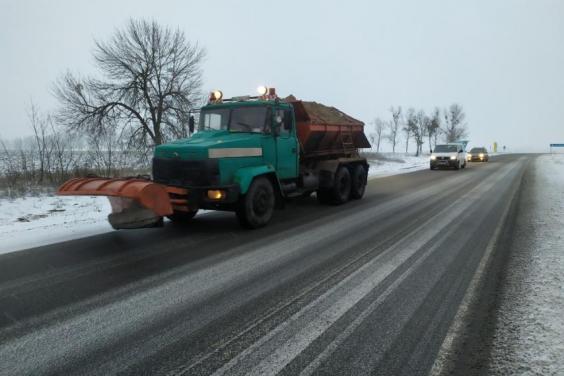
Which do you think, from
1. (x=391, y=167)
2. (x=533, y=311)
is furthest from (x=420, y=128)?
(x=533, y=311)

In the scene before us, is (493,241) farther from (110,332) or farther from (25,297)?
(25,297)

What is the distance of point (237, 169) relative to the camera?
257 inches

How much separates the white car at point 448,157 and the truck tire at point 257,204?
19876 mm

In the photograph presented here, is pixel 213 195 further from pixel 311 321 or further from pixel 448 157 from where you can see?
pixel 448 157

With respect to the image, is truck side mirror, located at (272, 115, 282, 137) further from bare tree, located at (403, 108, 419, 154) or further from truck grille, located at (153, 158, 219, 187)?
bare tree, located at (403, 108, 419, 154)

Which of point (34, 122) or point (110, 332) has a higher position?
point (34, 122)

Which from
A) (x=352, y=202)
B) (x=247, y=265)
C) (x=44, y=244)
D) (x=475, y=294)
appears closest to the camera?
(x=475, y=294)

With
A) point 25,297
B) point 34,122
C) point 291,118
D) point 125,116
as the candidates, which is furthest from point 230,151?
point 125,116

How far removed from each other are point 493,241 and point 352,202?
4700 mm

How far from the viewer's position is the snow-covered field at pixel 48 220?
20.1ft

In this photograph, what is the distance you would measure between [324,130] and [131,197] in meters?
5.22

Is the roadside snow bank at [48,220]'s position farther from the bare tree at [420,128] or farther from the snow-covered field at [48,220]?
the bare tree at [420,128]

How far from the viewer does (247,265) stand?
4.73m

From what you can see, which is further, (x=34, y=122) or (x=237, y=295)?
(x=34, y=122)
